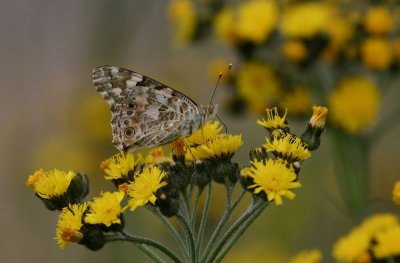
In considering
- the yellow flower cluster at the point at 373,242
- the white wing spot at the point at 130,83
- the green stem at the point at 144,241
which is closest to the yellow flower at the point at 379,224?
the yellow flower cluster at the point at 373,242

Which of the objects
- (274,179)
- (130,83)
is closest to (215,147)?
(274,179)

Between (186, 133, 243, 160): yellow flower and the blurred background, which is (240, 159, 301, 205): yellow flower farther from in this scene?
the blurred background

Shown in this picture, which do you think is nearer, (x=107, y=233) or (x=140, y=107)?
(x=107, y=233)

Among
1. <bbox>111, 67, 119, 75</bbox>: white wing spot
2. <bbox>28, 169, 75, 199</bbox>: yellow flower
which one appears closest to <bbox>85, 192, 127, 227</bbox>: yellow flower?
<bbox>28, 169, 75, 199</bbox>: yellow flower

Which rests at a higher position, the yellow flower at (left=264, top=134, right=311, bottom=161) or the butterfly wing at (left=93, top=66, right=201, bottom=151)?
the butterfly wing at (left=93, top=66, right=201, bottom=151)

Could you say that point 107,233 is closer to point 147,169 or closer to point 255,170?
point 147,169

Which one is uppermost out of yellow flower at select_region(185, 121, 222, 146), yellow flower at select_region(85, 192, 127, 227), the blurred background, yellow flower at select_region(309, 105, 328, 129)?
the blurred background

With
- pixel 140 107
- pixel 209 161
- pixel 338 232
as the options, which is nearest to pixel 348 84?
pixel 338 232
